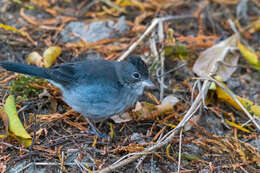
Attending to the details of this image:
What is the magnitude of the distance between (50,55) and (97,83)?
1185mm

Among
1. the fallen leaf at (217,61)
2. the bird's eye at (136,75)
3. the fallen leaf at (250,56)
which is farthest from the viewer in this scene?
the fallen leaf at (250,56)

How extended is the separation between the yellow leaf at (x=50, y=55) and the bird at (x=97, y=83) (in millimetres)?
577

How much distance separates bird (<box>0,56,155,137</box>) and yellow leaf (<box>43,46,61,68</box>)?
0.58 m

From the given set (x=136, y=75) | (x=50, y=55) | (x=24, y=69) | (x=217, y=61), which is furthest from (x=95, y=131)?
(x=217, y=61)

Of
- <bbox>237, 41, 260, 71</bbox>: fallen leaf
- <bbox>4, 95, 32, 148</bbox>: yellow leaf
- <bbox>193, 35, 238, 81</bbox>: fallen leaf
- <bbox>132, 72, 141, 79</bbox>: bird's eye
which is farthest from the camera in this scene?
<bbox>237, 41, 260, 71</bbox>: fallen leaf

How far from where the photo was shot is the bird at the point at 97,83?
11.7 ft

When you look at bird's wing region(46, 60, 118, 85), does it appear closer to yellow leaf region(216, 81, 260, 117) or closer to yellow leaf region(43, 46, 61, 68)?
yellow leaf region(43, 46, 61, 68)

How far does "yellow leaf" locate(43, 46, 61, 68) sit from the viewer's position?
171 inches

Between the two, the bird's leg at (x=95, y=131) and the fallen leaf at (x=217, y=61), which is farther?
the fallen leaf at (x=217, y=61)

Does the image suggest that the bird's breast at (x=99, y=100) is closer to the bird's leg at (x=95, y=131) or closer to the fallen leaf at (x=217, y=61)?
the bird's leg at (x=95, y=131)

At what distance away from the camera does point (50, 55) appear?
443cm

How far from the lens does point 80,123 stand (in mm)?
3877

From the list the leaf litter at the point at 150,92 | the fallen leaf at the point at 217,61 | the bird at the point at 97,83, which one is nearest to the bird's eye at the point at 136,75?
the bird at the point at 97,83

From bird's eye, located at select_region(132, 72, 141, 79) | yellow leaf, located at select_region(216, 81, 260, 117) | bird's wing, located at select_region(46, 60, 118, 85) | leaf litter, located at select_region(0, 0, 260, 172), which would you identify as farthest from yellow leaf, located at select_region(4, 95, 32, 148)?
yellow leaf, located at select_region(216, 81, 260, 117)
